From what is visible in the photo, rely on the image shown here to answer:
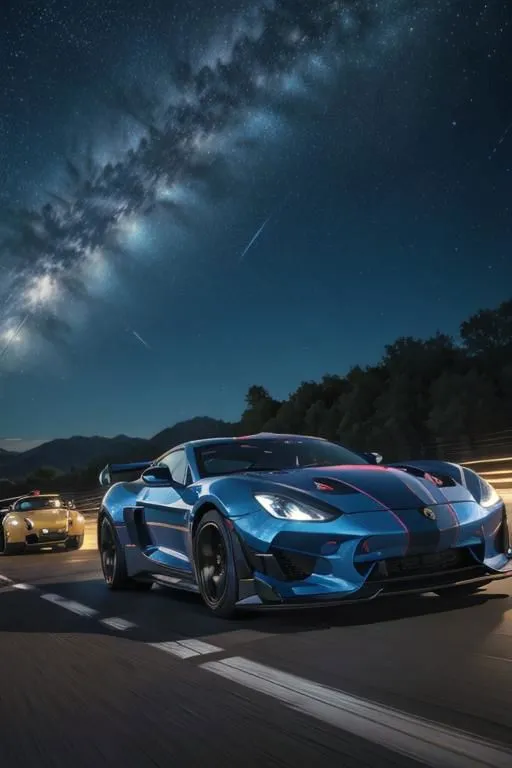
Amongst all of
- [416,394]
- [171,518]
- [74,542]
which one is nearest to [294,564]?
[171,518]

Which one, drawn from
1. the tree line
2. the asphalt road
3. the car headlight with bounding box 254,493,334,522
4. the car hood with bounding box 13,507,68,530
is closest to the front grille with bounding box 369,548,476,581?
the asphalt road

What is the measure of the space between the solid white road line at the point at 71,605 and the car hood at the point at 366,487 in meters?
2.19

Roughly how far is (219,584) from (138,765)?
10.0 ft

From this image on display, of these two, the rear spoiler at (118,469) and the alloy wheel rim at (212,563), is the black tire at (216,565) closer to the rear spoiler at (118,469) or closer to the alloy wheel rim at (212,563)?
the alloy wheel rim at (212,563)

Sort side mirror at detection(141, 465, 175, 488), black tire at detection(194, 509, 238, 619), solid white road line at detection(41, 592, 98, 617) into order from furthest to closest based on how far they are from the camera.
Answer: solid white road line at detection(41, 592, 98, 617), side mirror at detection(141, 465, 175, 488), black tire at detection(194, 509, 238, 619)

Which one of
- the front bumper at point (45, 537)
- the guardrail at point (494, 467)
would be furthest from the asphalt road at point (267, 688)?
the front bumper at point (45, 537)

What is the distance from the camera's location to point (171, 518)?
281 inches

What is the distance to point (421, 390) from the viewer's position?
3295 inches

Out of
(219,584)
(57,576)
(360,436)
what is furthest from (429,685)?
(360,436)

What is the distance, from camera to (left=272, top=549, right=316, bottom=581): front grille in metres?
5.51

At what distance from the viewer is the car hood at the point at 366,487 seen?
18.6 ft

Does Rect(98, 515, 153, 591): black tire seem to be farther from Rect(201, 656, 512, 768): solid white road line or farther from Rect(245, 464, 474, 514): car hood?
Rect(201, 656, 512, 768): solid white road line

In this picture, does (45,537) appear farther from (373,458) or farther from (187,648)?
(187,648)

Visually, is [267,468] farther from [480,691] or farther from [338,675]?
[480,691]
